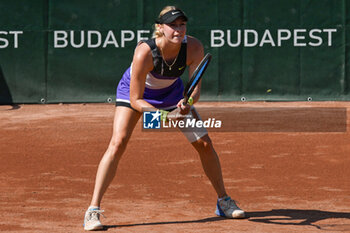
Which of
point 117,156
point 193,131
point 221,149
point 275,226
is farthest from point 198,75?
point 221,149

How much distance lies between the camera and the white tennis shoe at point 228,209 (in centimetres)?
609

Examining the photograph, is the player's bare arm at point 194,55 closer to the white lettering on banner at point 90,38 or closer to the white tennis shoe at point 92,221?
the white tennis shoe at point 92,221

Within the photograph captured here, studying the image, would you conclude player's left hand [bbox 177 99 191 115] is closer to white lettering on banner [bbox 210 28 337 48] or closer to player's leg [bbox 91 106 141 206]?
player's leg [bbox 91 106 141 206]

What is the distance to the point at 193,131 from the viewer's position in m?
5.96

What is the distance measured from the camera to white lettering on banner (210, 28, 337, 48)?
46.0 feet

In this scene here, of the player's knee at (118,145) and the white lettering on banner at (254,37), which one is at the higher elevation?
the white lettering on banner at (254,37)

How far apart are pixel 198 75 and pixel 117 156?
2.88 feet

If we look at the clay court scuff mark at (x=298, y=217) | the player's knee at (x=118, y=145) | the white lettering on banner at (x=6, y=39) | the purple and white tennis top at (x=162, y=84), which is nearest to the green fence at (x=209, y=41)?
the white lettering on banner at (x=6, y=39)

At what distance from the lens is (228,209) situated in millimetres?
6109

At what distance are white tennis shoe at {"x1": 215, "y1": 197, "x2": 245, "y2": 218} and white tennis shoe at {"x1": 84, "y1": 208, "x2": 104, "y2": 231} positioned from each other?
105 cm

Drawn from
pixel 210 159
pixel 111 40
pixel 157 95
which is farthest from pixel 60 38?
pixel 210 159

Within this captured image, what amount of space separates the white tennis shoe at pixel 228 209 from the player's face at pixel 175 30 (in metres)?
1.40

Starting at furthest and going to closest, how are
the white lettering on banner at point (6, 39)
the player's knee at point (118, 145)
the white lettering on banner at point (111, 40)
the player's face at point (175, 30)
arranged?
the white lettering on banner at point (111, 40) < the white lettering on banner at point (6, 39) < the player's knee at point (118, 145) < the player's face at point (175, 30)

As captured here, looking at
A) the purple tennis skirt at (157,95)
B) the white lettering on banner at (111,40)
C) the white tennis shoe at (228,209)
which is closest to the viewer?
the purple tennis skirt at (157,95)
